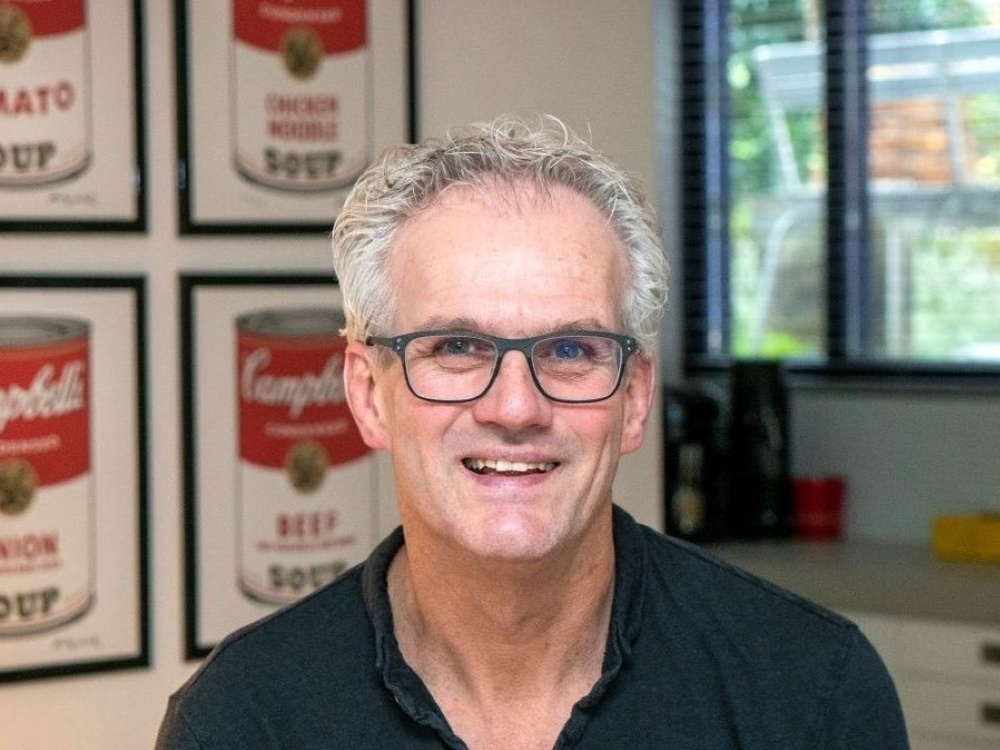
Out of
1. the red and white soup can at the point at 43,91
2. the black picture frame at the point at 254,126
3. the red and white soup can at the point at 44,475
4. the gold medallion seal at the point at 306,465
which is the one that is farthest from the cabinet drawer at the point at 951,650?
the red and white soup can at the point at 43,91

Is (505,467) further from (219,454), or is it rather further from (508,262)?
(219,454)

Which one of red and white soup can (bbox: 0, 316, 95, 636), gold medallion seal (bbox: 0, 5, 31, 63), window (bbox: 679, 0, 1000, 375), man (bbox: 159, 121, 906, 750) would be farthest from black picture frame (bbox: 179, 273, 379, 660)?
window (bbox: 679, 0, 1000, 375)

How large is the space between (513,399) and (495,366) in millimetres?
38

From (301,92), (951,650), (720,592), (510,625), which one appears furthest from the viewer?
(951,650)

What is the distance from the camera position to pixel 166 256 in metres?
2.36

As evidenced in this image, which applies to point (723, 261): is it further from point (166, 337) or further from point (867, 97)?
point (166, 337)

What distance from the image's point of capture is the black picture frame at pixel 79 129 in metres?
2.24

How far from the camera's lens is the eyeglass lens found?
138cm

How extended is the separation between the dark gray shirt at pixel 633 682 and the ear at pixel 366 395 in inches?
5.7

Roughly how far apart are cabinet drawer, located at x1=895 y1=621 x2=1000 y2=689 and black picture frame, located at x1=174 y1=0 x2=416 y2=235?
1.55 metres

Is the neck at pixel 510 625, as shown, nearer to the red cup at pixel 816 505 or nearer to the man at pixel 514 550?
the man at pixel 514 550

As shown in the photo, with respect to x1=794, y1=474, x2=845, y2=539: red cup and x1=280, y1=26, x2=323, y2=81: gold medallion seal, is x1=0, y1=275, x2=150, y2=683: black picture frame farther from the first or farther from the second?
x1=794, y1=474, x2=845, y2=539: red cup

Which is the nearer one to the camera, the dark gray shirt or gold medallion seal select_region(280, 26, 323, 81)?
the dark gray shirt

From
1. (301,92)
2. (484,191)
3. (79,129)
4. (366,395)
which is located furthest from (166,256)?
(484,191)
